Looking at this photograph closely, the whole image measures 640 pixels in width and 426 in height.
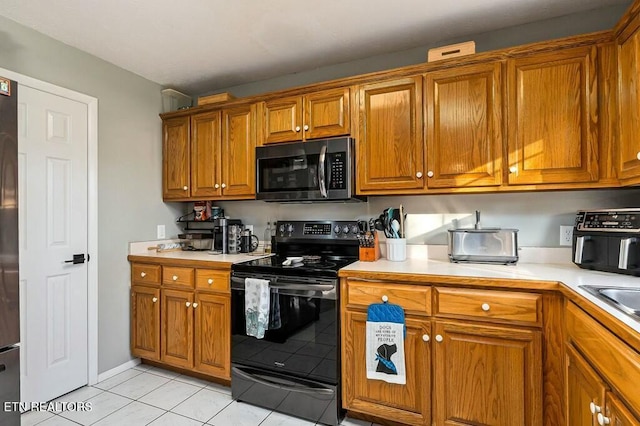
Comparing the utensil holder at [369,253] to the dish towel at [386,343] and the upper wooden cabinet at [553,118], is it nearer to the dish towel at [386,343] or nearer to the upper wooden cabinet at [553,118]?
the dish towel at [386,343]

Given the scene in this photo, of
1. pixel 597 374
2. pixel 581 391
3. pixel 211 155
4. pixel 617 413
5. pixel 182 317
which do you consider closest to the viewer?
pixel 617 413

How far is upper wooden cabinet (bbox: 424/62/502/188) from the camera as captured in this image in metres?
1.84

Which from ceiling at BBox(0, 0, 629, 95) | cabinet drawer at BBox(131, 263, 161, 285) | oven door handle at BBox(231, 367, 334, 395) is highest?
ceiling at BBox(0, 0, 629, 95)

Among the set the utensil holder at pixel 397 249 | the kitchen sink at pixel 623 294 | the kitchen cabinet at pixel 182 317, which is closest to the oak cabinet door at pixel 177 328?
the kitchen cabinet at pixel 182 317

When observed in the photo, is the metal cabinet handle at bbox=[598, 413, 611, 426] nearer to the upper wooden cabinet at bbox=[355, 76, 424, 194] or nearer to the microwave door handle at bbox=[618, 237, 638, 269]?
the microwave door handle at bbox=[618, 237, 638, 269]

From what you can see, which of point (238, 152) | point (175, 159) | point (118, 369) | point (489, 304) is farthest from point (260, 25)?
point (118, 369)

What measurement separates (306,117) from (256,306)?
1.35 m

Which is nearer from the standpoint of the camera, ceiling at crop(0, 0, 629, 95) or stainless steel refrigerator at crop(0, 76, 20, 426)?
stainless steel refrigerator at crop(0, 76, 20, 426)

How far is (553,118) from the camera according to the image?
1728 mm

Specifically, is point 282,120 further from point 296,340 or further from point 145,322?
point 145,322

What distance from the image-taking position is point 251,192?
98.2 inches

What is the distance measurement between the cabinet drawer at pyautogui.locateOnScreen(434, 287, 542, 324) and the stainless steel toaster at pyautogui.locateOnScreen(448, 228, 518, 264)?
44 centimetres

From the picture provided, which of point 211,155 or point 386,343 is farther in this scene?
point 211,155

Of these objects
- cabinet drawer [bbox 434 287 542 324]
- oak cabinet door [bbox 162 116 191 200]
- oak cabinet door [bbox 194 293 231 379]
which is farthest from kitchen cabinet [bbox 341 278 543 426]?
oak cabinet door [bbox 162 116 191 200]
